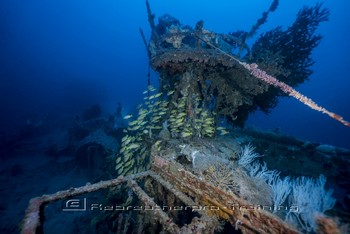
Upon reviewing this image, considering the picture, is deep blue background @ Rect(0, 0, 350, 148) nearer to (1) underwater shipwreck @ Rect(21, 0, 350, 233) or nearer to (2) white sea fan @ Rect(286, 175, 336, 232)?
(1) underwater shipwreck @ Rect(21, 0, 350, 233)

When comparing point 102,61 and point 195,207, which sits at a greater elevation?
point 102,61

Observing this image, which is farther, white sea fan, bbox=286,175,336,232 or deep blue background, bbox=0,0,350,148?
deep blue background, bbox=0,0,350,148

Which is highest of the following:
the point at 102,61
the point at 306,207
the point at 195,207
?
the point at 102,61

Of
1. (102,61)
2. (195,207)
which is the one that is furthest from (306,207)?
(102,61)

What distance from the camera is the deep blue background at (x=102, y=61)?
47.8 meters

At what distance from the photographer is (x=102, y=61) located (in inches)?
6220

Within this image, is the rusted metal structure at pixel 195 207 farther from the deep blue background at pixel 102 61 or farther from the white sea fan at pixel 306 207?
the deep blue background at pixel 102 61

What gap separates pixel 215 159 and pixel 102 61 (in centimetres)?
16559

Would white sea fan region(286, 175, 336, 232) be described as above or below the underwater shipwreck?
below

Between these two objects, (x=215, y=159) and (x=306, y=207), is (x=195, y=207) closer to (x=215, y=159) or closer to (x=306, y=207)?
(x=215, y=159)

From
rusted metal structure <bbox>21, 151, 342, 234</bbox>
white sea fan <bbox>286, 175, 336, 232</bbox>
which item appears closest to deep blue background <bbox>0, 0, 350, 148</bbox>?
rusted metal structure <bbox>21, 151, 342, 234</bbox>

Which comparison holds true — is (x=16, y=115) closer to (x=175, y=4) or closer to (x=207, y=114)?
(x=207, y=114)

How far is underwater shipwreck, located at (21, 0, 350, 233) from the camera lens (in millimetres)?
3676

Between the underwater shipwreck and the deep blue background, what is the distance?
83.6ft
